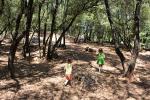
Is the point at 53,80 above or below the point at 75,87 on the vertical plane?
above

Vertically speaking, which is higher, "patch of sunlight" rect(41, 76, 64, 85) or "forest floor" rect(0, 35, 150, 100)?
"patch of sunlight" rect(41, 76, 64, 85)

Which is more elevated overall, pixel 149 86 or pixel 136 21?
pixel 136 21

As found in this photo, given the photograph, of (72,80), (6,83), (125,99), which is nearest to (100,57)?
(72,80)

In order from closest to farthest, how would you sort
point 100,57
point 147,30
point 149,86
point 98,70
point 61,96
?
point 61,96
point 149,86
point 100,57
point 98,70
point 147,30

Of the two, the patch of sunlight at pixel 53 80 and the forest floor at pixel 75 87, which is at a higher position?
the patch of sunlight at pixel 53 80

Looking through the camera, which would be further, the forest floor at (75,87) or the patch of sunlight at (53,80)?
the patch of sunlight at (53,80)

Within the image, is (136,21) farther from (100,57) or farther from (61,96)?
(61,96)

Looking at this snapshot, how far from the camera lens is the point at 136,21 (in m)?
18.7

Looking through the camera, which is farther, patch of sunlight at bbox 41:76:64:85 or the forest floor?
patch of sunlight at bbox 41:76:64:85

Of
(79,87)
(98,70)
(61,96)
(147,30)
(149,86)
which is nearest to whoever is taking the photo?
(61,96)

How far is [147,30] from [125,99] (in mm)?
47208

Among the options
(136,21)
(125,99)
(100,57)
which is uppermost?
(136,21)

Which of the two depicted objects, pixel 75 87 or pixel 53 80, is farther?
pixel 53 80

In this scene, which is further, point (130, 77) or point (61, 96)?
point (130, 77)
